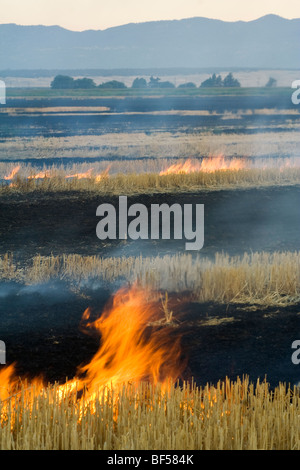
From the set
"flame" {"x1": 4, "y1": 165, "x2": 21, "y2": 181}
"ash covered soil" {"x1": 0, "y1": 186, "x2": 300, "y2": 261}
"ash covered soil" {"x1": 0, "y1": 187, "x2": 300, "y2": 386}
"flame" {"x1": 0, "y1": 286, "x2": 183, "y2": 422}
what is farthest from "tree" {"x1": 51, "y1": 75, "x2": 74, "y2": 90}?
"flame" {"x1": 0, "y1": 286, "x2": 183, "y2": 422}

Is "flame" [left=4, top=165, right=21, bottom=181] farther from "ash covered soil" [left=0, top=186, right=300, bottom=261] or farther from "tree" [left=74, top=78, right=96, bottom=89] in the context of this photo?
"tree" [left=74, top=78, right=96, bottom=89]

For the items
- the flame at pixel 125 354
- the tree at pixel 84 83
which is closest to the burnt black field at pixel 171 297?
the flame at pixel 125 354

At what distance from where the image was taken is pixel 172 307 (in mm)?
9062

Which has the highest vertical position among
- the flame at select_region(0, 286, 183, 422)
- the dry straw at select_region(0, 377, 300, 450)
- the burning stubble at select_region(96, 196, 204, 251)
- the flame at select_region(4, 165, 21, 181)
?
the flame at select_region(4, 165, 21, 181)

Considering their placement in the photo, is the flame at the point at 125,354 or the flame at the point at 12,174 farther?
the flame at the point at 12,174

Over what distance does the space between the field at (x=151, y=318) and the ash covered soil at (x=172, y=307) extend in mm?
25

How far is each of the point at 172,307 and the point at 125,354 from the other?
1.66 m

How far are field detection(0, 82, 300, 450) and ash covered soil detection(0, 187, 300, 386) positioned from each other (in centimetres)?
3

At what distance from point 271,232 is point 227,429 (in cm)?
906

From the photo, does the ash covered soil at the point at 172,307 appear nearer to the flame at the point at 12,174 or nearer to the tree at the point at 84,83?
the flame at the point at 12,174

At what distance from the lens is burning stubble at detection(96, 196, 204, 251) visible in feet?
43.3

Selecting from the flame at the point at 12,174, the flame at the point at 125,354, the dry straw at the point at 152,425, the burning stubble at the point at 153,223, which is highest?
the flame at the point at 12,174

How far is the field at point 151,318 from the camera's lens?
17.1ft
